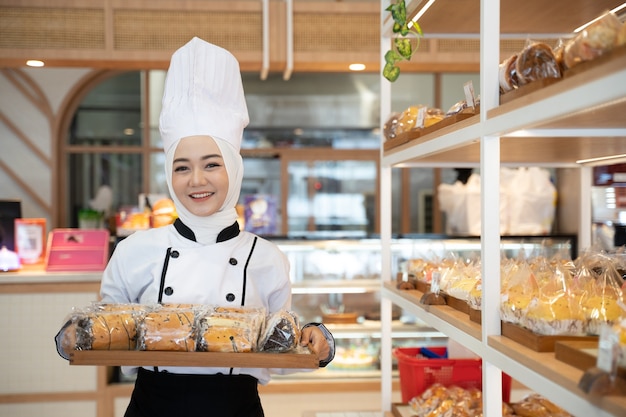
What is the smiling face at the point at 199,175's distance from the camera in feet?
6.61

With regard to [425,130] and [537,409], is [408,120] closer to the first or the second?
[425,130]

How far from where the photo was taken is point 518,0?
71.7 inches

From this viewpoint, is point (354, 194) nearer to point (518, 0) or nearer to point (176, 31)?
point (176, 31)

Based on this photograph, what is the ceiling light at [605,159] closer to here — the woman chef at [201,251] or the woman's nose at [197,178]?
the woman chef at [201,251]

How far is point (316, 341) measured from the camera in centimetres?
177

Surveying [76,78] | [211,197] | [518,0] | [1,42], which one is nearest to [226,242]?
[211,197]

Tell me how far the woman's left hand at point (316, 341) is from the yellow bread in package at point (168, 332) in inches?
11.8

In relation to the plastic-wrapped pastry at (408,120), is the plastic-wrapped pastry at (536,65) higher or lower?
lower

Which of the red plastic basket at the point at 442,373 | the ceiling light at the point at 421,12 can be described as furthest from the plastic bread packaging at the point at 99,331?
the red plastic basket at the point at 442,373

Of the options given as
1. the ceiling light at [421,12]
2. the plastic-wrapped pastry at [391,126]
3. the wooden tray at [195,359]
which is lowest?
the wooden tray at [195,359]

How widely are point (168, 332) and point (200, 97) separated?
0.77 m

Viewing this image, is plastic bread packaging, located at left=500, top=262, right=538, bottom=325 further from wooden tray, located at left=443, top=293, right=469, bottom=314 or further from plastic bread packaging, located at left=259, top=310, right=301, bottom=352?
plastic bread packaging, located at left=259, top=310, right=301, bottom=352

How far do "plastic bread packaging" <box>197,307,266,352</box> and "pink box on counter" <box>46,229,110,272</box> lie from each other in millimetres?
2571

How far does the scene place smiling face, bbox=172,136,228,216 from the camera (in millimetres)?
2016
